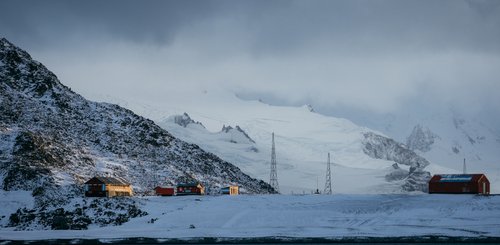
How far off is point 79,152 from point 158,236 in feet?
184

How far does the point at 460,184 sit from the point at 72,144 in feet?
240

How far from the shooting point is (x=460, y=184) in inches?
5192

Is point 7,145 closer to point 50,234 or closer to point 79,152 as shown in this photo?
point 79,152

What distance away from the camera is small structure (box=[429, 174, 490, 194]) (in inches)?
5128

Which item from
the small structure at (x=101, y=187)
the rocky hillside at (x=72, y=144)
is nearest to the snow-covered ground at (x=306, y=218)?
the small structure at (x=101, y=187)

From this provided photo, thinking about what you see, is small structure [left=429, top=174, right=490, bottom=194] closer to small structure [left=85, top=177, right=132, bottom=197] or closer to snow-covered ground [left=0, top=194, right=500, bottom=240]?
snow-covered ground [left=0, top=194, right=500, bottom=240]

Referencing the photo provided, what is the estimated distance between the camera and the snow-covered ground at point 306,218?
95.9m

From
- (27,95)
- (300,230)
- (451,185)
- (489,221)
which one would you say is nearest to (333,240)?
(300,230)

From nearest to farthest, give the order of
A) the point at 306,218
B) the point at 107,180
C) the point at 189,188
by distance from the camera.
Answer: the point at 306,218 → the point at 107,180 → the point at 189,188

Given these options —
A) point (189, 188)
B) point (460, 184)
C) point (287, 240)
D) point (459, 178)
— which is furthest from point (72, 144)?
point (460, 184)

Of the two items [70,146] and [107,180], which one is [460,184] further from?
[70,146]

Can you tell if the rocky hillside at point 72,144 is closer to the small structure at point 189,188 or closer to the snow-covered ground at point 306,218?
the small structure at point 189,188

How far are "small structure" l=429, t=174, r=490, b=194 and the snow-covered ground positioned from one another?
8.67 meters

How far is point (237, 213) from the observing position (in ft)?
376
